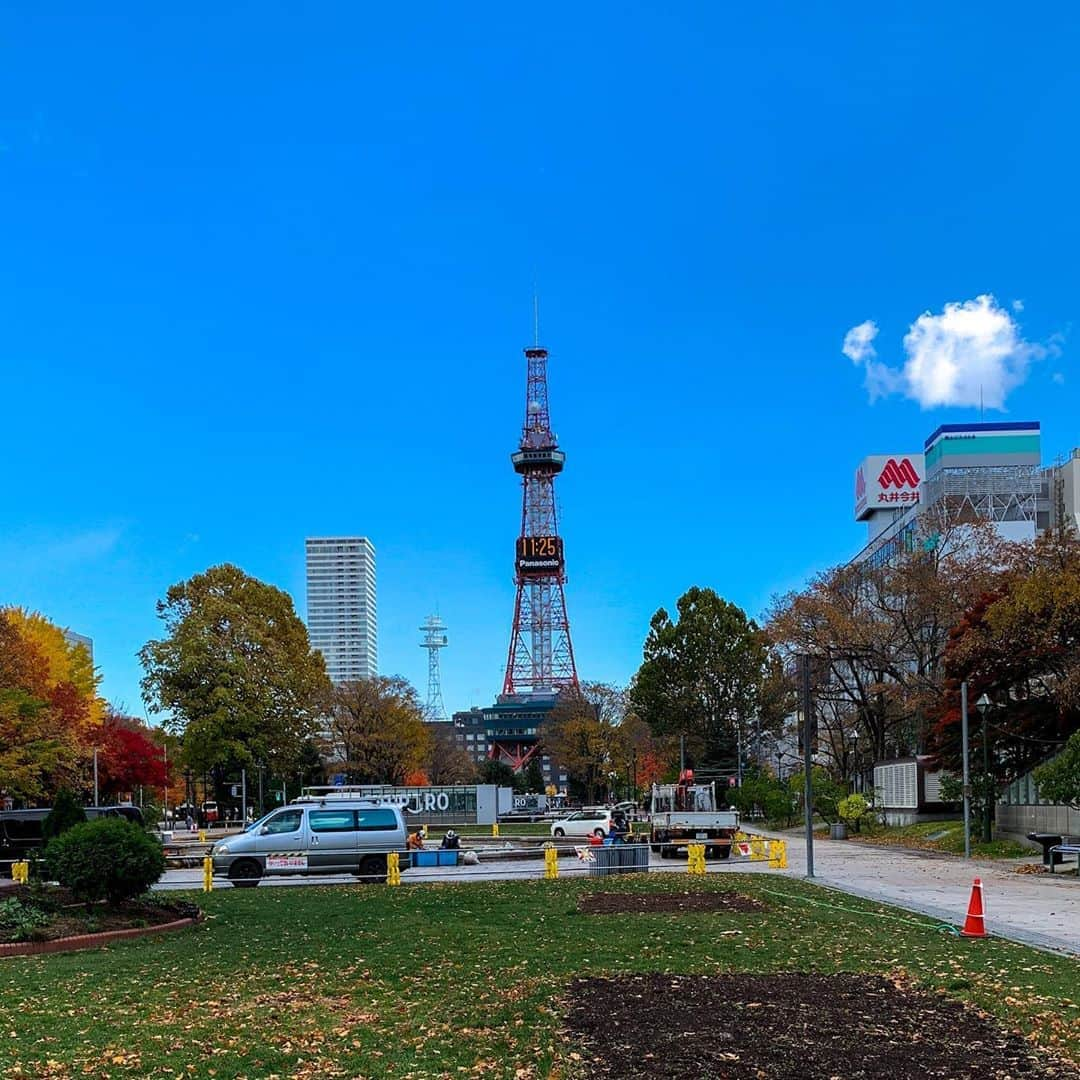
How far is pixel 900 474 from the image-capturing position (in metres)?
101

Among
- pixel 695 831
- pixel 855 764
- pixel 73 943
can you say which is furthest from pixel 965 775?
pixel 855 764

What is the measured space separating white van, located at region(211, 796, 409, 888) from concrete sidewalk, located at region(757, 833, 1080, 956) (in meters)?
9.80

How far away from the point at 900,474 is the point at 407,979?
9586 centimetres

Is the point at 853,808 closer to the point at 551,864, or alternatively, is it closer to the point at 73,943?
the point at 551,864

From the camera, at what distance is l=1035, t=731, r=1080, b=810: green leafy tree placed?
24938 millimetres

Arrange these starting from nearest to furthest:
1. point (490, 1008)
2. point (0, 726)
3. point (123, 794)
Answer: point (490, 1008), point (0, 726), point (123, 794)

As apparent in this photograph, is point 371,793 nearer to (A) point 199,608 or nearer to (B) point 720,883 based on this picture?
(A) point 199,608

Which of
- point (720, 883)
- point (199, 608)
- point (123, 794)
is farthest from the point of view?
point (123, 794)

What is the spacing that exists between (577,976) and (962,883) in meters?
15.1

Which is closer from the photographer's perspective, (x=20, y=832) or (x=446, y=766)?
(x=20, y=832)

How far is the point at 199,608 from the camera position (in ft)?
190

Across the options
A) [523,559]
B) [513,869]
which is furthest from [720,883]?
[523,559]

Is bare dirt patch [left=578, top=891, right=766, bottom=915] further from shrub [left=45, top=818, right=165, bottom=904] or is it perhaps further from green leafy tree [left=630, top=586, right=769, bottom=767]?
green leafy tree [left=630, top=586, right=769, bottom=767]

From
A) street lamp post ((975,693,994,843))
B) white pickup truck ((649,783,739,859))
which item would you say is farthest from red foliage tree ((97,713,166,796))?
street lamp post ((975,693,994,843))
